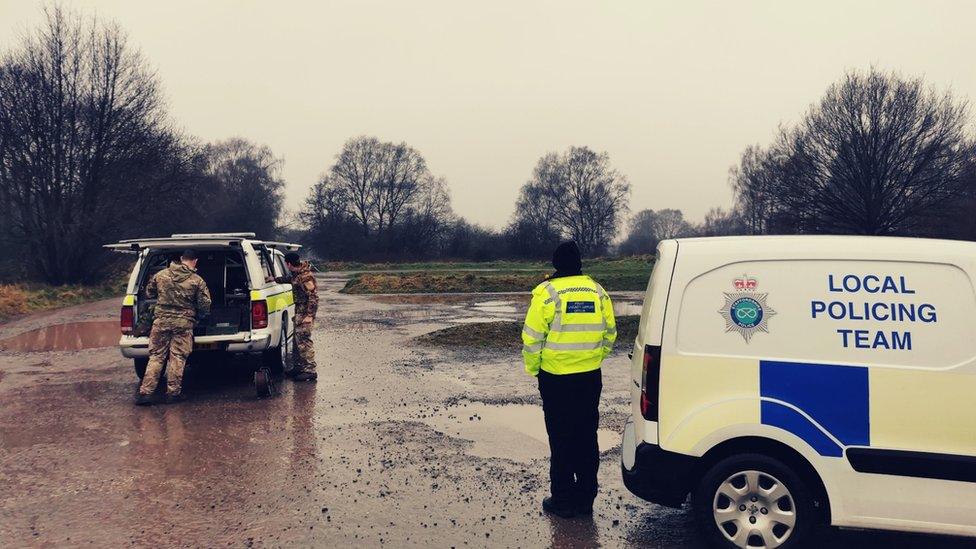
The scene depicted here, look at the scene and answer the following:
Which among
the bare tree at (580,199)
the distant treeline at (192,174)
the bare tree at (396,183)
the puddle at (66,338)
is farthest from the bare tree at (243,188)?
the puddle at (66,338)

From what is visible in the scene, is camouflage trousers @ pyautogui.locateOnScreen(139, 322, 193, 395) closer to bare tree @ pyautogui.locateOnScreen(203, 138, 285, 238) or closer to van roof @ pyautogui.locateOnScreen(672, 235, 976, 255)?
van roof @ pyautogui.locateOnScreen(672, 235, 976, 255)

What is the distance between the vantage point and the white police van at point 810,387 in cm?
390

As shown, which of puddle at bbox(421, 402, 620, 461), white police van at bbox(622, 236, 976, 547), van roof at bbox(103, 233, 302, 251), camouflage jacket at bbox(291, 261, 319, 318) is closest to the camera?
white police van at bbox(622, 236, 976, 547)

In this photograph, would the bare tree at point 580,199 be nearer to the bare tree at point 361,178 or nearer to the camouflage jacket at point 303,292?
the bare tree at point 361,178

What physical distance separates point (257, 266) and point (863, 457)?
7539 millimetres

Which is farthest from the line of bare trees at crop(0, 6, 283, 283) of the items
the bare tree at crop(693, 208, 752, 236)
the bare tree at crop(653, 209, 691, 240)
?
the bare tree at crop(653, 209, 691, 240)

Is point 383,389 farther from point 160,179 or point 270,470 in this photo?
point 160,179

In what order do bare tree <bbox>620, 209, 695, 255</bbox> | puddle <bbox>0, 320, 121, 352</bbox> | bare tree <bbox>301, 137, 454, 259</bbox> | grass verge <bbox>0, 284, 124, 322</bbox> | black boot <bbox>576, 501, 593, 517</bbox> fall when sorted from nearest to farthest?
1. black boot <bbox>576, 501, 593, 517</bbox>
2. puddle <bbox>0, 320, 121, 352</bbox>
3. grass verge <bbox>0, 284, 124, 322</bbox>
4. bare tree <bbox>301, 137, 454, 259</bbox>
5. bare tree <bbox>620, 209, 695, 255</bbox>

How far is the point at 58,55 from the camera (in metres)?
29.6

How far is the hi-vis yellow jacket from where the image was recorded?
4875 millimetres

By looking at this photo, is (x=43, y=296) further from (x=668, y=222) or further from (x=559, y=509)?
(x=668, y=222)

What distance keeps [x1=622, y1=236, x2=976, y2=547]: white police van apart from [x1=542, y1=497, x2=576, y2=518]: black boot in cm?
74

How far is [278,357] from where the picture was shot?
1022 centimetres

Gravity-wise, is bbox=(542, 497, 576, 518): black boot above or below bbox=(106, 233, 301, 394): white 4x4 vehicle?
below
